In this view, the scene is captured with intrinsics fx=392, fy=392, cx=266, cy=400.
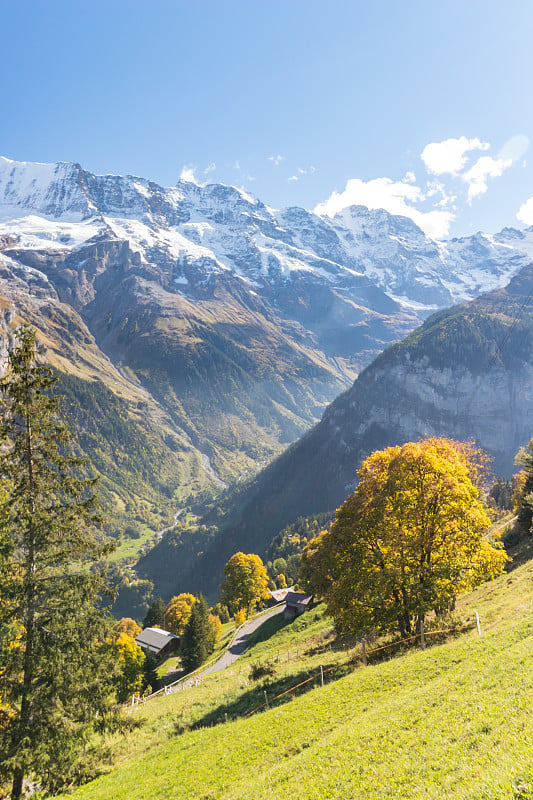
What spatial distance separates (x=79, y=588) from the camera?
18.5 metres

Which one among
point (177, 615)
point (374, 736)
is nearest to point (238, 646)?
point (177, 615)

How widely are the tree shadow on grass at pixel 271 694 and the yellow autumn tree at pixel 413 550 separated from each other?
3.39 metres

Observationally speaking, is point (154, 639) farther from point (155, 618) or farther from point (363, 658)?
point (363, 658)

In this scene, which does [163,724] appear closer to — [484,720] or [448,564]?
[448,564]

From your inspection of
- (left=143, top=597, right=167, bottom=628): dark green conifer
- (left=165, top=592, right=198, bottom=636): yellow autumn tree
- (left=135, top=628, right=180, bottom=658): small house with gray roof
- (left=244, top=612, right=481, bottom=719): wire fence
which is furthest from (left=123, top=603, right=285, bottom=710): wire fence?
(left=143, top=597, right=167, bottom=628): dark green conifer

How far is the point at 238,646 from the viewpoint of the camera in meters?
65.1

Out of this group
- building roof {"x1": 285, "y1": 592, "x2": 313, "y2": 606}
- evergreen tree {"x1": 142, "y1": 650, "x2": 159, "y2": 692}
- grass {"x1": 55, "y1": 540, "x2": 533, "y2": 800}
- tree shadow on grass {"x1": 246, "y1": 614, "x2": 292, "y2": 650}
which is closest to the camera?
grass {"x1": 55, "y1": 540, "x2": 533, "y2": 800}

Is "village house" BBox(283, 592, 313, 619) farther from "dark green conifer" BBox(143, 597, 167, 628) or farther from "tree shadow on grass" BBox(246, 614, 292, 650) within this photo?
"dark green conifer" BBox(143, 597, 167, 628)

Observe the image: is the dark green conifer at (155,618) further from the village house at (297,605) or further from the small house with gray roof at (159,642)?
the village house at (297,605)

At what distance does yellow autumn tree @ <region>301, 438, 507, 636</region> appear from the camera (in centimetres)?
2372

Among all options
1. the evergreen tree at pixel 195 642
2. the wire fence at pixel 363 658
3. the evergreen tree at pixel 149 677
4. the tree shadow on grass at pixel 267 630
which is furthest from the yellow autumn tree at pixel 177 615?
the wire fence at pixel 363 658

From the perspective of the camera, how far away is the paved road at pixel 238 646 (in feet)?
184

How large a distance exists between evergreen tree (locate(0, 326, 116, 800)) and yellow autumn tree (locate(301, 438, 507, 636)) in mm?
15413

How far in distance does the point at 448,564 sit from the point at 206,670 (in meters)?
48.2
